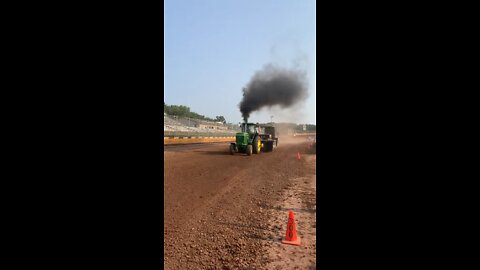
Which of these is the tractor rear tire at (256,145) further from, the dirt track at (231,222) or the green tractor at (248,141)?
the dirt track at (231,222)

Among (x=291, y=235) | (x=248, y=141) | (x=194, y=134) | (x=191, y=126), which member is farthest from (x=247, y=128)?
(x=191, y=126)

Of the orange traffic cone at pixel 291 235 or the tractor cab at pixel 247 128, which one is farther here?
Answer: the tractor cab at pixel 247 128

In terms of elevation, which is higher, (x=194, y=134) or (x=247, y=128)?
(x=247, y=128)

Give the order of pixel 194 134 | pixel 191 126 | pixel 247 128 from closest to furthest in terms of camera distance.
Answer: pixel 247 128 → pixel 194 134 → pixel 191 126

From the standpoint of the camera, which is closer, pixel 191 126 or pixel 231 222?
pixel 231 222

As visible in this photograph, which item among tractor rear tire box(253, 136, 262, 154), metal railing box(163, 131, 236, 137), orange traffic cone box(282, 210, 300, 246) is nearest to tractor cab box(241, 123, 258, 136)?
tractor rear tire box(253, 136, 262, 154)

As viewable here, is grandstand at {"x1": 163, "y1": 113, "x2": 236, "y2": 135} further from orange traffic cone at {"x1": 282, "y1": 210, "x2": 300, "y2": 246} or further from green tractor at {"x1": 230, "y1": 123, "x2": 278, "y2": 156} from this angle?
orange traffic cone at {"x1": 282, "y1": 210, "x2": 300, "y2": 246}

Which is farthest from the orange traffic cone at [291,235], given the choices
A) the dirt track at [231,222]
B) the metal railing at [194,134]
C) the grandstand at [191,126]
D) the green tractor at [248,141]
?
the grandstand at [191,126]

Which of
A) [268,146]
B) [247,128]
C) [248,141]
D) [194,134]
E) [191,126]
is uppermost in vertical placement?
[191,126]

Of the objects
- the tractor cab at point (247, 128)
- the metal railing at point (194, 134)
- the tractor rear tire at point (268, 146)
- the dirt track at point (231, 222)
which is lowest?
the dirt track at point (231, 222)

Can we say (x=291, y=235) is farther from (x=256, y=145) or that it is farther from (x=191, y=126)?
(x=191, y=126)
